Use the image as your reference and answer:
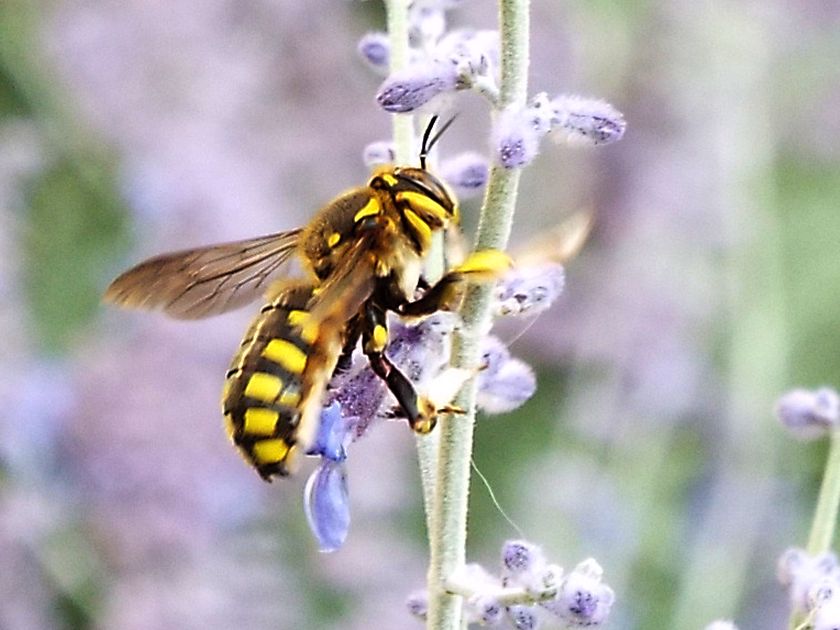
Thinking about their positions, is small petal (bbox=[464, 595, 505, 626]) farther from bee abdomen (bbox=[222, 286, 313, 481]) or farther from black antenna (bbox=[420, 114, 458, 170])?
black antenna (bbox=[420, 114, 458, 170])

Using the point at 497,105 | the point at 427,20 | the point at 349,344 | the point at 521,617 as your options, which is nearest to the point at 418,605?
the point at 521,617

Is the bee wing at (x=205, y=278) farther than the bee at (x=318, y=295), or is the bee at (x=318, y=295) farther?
the bee wing at (x=205, y=278)

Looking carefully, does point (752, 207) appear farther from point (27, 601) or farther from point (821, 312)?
point (27, 601)

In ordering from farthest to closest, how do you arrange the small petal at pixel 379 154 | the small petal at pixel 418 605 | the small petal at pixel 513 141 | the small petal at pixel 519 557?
the small petal at pixel 379 154 < the small petal at pixel 418 605 < the small petal at pixel 519 557 < the small petal at pixel 513 141

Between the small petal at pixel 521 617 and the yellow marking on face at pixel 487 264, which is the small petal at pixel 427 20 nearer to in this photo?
the yellow marking on face at pixel 487 264

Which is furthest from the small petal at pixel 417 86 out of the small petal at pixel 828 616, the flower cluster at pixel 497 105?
the small petal at pixel 828 616

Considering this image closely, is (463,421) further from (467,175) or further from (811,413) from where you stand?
(811,413)
